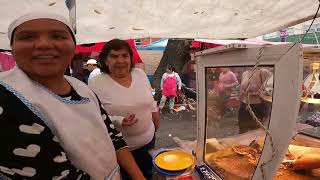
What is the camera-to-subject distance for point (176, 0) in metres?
1.73

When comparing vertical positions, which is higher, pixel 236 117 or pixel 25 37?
pixel 25 37

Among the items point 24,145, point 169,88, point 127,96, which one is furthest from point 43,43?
point 169,88

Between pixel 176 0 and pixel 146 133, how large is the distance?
1.13 meters

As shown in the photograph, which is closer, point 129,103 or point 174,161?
point 174,161

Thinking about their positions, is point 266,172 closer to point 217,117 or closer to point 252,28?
point 217,117

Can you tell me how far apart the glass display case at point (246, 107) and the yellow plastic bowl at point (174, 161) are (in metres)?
0.17

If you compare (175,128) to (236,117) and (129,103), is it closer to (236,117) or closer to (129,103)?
(129,103)

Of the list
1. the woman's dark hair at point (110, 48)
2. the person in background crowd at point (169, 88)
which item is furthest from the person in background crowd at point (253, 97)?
the person in background crowd at point (169, 88)

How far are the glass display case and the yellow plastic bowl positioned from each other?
0.17 m

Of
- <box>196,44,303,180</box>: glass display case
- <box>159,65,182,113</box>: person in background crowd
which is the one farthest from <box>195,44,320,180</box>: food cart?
<box>159,65,182,113</box>: person in background crowd

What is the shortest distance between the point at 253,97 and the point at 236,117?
0.68 ft

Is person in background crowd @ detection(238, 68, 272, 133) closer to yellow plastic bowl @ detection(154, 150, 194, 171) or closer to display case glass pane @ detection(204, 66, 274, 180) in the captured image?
display case glass pane @ detection(204, 66, 274, 180)

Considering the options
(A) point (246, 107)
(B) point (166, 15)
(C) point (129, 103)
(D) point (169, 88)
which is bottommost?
(D) point (169, 88)

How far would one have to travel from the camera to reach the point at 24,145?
81cm
